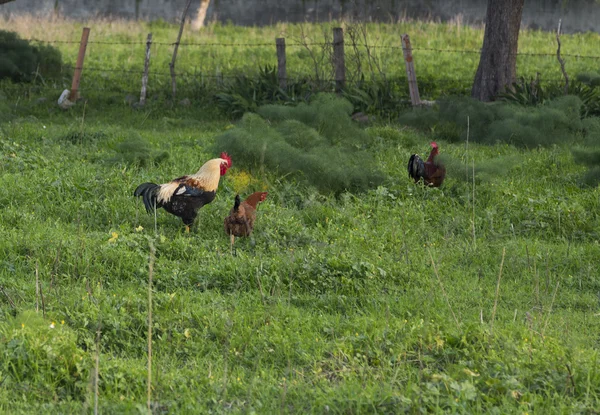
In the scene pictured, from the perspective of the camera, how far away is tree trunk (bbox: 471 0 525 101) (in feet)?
43.4

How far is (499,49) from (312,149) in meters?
5.92

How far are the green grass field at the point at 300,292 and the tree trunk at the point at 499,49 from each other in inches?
138

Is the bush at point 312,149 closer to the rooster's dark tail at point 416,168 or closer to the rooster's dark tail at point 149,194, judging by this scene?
the rooster's dark tail at point 416,168

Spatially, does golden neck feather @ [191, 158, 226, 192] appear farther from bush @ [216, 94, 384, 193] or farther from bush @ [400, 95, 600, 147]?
bush @ [400, 95, 600, 147]

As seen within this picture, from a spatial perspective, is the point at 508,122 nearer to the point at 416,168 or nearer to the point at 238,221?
the point at 416,168

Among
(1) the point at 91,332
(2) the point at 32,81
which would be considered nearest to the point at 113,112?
(2) the point at 32,81

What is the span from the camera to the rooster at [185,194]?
6.69m

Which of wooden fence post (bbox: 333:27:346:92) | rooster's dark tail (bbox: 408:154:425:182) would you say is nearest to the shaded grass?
wooden fence post (bbox: 333:27:346:92)

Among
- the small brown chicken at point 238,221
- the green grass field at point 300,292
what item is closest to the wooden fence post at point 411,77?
the green grass field at point 300,292

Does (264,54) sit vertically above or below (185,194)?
below

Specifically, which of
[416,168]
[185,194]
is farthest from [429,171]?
[185,194]

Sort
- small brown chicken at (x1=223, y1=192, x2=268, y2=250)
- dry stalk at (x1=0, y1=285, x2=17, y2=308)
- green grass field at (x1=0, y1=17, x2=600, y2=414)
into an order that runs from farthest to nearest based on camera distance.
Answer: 1. small brown chicken at (x1=223, y1=192, x2=268, y2=250)
2. dry stalk at (x1=0, y1=285, x2=17, y2=308)
3. green grass field at (x1=0, y1=17, x2=600, y2=414)

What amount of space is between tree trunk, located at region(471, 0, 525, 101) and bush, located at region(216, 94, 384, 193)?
13.9ft

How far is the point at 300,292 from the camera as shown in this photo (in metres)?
5.70
